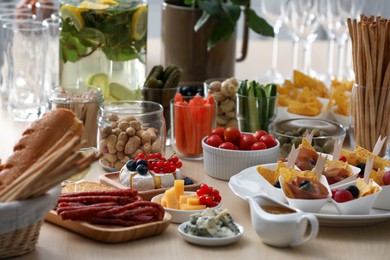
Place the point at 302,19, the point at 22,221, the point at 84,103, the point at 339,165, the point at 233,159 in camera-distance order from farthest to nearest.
Answer: the point at 302,19, the point at 84,103, the point at 233,159, the point at 339,165, the point at 22,221

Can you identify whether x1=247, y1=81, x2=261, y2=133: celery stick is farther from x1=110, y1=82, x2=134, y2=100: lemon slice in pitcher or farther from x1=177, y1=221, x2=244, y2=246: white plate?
x1=177, y1=221, x2=244, y2=246: white plate

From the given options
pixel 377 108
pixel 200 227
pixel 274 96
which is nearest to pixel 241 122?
pixel 274 96

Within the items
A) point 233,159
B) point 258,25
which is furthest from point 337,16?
point 233,159

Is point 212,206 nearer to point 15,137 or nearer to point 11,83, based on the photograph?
point 15,137

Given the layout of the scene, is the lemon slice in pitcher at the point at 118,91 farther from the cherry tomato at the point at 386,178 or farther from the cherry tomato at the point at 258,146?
the cherry tomato at the point at 386,178

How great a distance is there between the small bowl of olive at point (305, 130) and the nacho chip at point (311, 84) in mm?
291

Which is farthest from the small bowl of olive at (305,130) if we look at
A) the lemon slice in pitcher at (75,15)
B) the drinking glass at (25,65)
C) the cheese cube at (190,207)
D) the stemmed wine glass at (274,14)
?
the stemmed wine glass at (274,14)

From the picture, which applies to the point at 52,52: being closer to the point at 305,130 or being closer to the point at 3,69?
the point at 3,69

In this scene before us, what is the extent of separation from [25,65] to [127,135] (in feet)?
1.58

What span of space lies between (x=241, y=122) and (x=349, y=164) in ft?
1.28

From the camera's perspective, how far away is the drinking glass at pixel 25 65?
221 cm

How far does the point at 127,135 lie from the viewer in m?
1.86

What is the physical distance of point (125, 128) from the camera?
186 centimetres

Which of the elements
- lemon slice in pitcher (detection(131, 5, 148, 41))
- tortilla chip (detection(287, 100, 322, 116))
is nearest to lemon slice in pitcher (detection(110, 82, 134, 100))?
lemon slice in pitcher (detection(131, 5, 148, 41))
